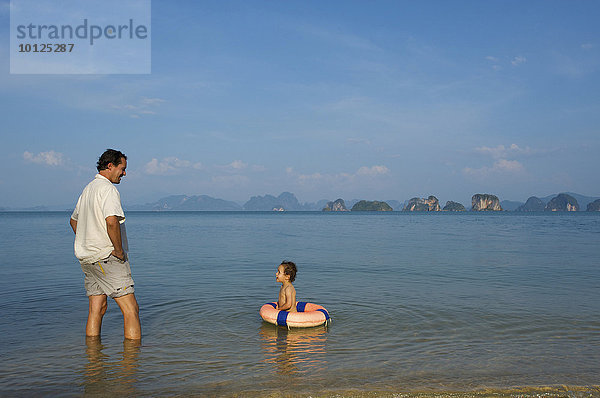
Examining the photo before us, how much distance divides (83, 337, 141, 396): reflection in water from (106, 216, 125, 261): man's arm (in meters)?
1.55

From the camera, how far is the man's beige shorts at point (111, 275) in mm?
6824

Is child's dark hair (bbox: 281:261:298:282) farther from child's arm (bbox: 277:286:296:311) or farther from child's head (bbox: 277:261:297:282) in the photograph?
child's arm (bbox: 277:286:296:311)

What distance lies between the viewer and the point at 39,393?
5.62 m

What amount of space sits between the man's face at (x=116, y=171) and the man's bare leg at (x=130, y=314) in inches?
70.0

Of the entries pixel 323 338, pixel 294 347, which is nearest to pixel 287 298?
pixel 323 338

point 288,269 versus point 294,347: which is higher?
point 288,269

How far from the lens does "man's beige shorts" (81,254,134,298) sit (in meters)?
6.82

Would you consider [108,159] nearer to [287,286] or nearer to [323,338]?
[287,286]

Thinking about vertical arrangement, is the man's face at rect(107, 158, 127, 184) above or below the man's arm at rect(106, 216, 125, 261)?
above

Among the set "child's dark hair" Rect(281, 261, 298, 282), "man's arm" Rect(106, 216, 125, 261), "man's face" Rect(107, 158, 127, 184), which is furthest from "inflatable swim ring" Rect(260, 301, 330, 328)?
"man's face" Rect(107, 158, 127, 184)

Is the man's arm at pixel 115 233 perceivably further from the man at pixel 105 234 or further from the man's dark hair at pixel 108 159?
the man's dark hair at pixel 108 159

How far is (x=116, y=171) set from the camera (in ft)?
22.9

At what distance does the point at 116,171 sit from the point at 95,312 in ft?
7.84

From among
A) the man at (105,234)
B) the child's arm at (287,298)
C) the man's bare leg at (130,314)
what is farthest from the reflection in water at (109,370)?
the child's arm at (287,298)
